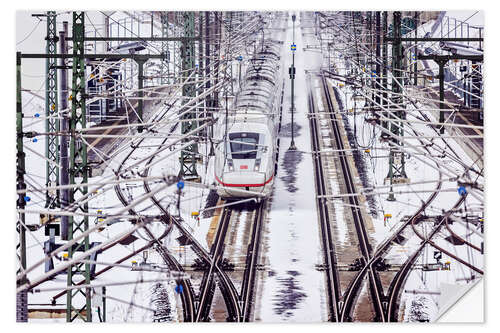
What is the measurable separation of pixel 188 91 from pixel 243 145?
7.42ft

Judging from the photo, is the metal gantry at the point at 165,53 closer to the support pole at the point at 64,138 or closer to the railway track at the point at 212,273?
the support pole at the point at 64,138

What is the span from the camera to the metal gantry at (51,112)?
737 inches

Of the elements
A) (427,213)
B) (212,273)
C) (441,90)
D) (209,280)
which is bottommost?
(209,280)

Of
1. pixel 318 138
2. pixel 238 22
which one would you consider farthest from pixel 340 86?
pixel 238 22

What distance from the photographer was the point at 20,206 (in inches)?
704

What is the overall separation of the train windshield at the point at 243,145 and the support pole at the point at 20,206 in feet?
17.3

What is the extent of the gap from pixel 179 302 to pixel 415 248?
5.14 meters

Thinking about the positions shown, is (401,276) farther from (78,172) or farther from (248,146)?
(78,172)

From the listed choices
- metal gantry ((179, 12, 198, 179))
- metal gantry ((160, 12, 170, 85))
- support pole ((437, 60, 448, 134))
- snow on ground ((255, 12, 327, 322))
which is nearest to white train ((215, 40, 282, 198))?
snow on ground ((255, 12, 327, 322))

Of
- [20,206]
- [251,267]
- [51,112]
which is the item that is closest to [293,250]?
[251,267]

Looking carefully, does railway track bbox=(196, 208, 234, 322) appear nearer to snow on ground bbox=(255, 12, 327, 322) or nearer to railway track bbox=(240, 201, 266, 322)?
railway track bbox=(240, 201, 266, 322)

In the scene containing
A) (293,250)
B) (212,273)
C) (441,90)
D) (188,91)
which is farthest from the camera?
(188,91)

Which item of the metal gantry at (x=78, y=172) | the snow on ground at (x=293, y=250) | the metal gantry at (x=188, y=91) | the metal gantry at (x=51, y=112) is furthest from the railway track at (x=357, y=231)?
the metal gantry at (x=51, y=112)

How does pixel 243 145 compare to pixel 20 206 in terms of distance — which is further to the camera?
pixel 243 145
